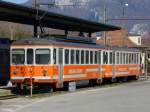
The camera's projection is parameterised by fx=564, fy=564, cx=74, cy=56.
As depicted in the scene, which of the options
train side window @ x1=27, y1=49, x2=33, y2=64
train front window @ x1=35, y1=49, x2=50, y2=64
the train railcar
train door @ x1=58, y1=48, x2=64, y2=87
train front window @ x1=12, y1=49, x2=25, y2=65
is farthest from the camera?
the train railcar

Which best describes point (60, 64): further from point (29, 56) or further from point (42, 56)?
point (29, 56)

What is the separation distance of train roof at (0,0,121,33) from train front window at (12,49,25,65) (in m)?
2.89

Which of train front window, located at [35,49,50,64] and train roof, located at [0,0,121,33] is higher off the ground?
train roof, located at [0,0,121,33]

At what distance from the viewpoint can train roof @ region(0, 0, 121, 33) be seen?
34156 mm

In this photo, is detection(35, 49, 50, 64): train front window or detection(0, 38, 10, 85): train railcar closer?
detection(35, 49, 50, 64): train front window

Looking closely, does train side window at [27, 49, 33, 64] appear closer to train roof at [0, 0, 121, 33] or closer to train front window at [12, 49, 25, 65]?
train front window at [12, 49, 25, 65]

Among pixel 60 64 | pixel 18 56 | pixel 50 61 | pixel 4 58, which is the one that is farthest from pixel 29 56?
pixel 4 58

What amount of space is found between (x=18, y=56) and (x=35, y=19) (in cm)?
760

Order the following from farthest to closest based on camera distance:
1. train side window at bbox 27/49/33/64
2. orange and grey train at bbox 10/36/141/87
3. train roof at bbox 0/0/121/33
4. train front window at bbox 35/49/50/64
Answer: train roof at bbox 0/0/121/33, train side window at bbox 27/49/33/64, train front window at bbox 35/49/50/64, orange and grey train at bbox 10/36/141/87

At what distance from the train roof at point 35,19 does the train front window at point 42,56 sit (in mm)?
3648

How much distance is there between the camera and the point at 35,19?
38.4 m

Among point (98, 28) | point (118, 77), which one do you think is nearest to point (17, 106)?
point (118, 77)

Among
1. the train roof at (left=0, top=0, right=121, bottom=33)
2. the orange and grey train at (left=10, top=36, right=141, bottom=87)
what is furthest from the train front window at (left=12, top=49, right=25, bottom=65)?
the train roof at (left=0, top=0, right=121, bottom=33)

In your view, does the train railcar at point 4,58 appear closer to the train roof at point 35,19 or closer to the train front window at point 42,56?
the train roof at point 35,19
